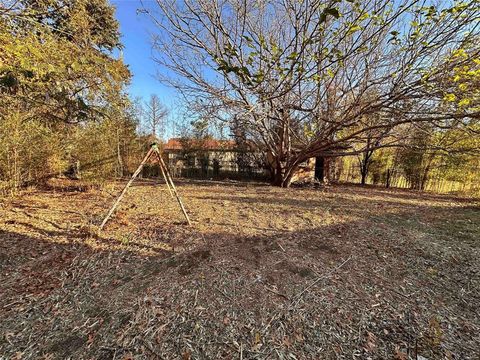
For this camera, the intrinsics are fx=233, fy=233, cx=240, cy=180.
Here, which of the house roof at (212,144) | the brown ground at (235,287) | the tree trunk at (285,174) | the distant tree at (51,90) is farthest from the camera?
the house roof at (212,144)

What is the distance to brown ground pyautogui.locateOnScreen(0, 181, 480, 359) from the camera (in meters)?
1.60

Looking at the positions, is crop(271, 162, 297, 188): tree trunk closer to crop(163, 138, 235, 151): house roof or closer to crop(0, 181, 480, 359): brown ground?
crop(163, 138, 235, 151): house roof

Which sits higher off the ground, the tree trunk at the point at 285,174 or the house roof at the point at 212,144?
the house roof at the point at 212,144

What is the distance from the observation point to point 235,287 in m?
2.13

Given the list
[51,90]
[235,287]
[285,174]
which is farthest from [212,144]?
[235,287]

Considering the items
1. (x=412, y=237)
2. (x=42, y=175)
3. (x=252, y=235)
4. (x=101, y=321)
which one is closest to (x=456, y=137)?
(x=412, y=237)

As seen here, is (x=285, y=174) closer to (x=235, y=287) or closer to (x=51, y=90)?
(x=235, y=287)

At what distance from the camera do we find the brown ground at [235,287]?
5.25ft

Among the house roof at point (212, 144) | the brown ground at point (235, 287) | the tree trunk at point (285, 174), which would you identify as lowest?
the brown ground at point (235, 287)

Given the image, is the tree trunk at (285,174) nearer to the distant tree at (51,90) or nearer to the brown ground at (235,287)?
the brown ground at (235,287)

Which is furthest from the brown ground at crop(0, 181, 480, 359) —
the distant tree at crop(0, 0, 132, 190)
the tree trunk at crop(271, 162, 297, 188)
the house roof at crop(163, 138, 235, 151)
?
the house roof at crop(163, 138, 235, 151)

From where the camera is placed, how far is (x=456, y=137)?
21.4 feet

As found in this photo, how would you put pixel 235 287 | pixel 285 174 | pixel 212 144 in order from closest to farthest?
pixel 235 287 → pixel 285 174 → pixel 212 144

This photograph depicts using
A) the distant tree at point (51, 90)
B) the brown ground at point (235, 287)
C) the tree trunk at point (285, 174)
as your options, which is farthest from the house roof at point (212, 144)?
the brown ground at point (235, 287)
